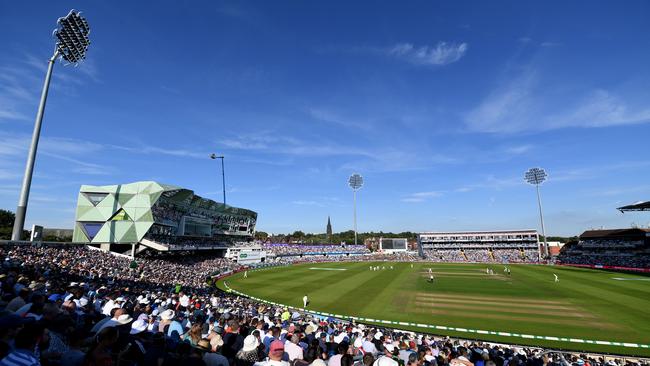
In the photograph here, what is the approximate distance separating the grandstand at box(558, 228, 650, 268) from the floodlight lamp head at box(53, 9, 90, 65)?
91415mm

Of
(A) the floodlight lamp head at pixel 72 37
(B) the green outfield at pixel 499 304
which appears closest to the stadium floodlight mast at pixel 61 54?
(A) the floodlight lamp head at pixel 72 37

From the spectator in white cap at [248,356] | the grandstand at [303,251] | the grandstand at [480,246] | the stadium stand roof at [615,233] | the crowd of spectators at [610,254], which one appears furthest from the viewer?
the grandstand at [480,246]

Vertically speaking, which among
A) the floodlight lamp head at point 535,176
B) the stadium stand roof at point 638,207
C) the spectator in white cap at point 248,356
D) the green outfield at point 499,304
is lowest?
the green outfield at point 499,304

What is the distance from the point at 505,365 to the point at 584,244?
301 feet

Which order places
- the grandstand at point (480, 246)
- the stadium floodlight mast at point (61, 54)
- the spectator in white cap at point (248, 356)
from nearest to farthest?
the spectator in white cap at point (248, 356) < the stadium floodlight mast at point (61, 54) < the grandstand at point (480, 246)

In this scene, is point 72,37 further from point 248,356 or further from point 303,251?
point 303,251

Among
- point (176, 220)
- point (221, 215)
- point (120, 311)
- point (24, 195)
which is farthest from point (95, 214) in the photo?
point (120, 311)

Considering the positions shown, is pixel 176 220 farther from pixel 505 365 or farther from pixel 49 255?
pixel 505 365

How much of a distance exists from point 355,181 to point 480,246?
151ft

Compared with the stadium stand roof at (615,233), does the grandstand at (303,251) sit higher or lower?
lower

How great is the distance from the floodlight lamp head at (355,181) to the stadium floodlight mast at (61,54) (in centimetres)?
7115

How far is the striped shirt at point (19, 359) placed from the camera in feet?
10.5

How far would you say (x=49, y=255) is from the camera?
87.7 feet

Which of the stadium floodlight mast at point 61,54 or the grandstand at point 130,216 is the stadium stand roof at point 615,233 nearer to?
the grandstand at point 130,216
